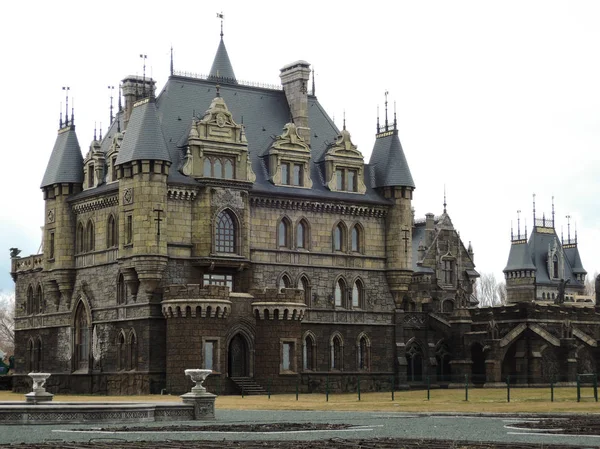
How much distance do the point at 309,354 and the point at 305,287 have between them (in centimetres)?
390

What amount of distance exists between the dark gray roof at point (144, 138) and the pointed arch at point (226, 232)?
442cm

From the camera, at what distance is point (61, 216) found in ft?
246

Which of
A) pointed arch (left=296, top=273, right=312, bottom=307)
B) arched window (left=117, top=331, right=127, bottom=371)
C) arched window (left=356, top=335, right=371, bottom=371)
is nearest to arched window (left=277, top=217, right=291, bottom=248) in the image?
pointed arch (left=296, top=273, right=312, bottom=307)

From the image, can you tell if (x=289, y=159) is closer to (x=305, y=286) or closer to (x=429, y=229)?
(x=305, y=286)

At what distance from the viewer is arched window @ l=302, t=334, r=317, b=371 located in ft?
242

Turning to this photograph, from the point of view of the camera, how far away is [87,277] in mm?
73625

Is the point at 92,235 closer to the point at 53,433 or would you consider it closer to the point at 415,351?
the point at 415,351

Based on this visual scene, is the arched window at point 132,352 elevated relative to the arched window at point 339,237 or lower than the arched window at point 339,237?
lower

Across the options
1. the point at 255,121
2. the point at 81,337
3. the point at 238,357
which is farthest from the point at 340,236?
the point at 81,337

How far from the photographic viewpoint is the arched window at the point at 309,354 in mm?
73800

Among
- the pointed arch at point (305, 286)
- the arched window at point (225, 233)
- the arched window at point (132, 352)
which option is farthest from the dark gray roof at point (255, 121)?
the arched window at point (132, 352)

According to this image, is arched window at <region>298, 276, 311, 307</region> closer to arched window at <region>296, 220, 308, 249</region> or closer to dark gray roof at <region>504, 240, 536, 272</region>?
arched window at <region>296, 220, 308, 249</region>

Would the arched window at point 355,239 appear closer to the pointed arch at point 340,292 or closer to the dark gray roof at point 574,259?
the pointed arch at point 340,292

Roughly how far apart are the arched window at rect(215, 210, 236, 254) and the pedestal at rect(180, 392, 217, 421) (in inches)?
1158
